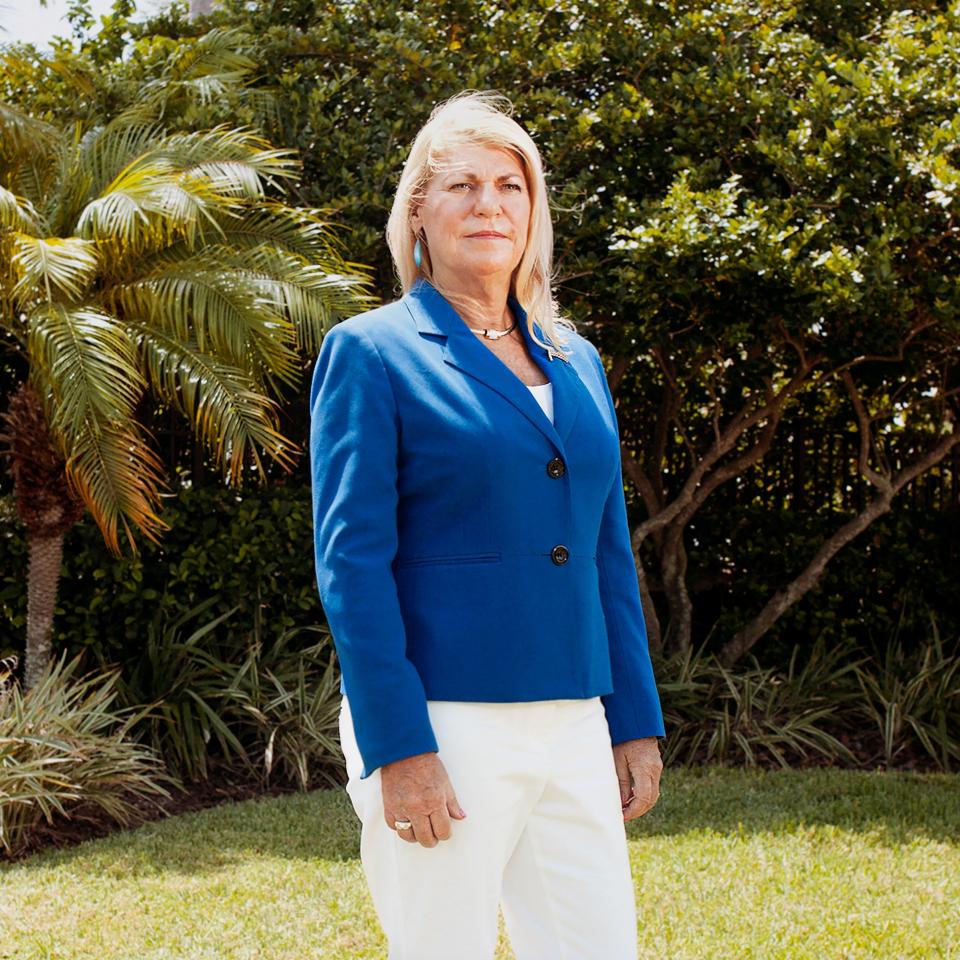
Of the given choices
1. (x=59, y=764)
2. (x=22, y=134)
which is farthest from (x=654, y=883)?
(x=22, y=134)

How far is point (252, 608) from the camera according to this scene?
7328mm

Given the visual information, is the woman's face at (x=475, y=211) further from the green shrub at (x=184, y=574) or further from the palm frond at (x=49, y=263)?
the green shrub at (x=184, y=574)

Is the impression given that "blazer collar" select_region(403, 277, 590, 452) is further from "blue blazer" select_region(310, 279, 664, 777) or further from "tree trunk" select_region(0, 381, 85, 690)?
"tree trunk" select_region(0, 381, 85, 690)

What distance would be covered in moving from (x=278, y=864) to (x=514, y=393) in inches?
133

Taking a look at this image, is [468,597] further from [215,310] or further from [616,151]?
[616,151]

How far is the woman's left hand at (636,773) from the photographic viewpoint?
233 centimetres

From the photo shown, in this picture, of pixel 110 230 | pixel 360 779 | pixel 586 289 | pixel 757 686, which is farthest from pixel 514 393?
pixel 757 686

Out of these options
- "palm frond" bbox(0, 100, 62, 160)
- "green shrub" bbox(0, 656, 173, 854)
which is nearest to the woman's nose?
"green shrub" bbox(0, 656, 173, 854)

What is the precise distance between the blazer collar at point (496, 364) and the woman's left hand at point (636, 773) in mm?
647

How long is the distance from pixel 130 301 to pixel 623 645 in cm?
459

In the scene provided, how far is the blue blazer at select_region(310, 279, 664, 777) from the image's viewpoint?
1.93 meters

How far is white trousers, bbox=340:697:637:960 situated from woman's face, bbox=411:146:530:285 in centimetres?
81

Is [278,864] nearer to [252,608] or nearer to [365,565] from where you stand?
[252,608]

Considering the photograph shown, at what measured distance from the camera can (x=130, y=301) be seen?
20.4 ft
